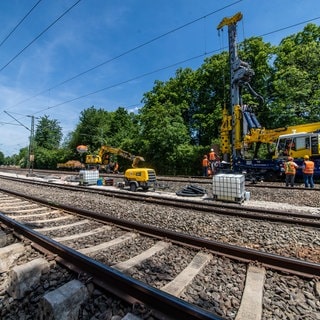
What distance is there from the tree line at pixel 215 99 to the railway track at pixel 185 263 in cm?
2004

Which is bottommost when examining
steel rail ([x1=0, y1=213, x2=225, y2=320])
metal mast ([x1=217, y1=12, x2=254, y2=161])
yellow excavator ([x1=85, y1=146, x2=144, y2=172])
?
steel rail ([x1=0, y1=213, x2=225, y2=320])

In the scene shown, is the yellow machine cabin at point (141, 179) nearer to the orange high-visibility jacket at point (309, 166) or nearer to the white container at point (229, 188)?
the white container at point (229, 188)

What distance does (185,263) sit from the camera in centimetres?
373

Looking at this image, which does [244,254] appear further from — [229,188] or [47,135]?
[47,135]

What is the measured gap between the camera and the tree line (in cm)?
2223

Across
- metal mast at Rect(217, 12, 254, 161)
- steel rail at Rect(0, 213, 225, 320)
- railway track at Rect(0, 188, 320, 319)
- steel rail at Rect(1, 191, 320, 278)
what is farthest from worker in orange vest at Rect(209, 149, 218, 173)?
steel rail at Rect(0, 213, 225, 320)

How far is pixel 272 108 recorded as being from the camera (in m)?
23.7

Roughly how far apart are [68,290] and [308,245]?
4.38m

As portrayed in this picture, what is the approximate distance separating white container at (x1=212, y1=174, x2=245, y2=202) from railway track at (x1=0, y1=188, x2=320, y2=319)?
559cm

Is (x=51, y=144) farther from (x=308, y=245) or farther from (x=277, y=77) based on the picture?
(x=308, y=245)

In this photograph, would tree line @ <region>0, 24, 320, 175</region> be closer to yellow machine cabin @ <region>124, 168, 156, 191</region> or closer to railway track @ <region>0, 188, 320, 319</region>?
yellow machine cabin @ <region>124, 168, 156, 191</region>

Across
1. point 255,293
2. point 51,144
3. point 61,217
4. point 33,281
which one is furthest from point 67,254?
point 51,144

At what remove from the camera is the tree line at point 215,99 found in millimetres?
22234

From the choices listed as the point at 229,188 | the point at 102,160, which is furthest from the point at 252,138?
the point at 102,160
